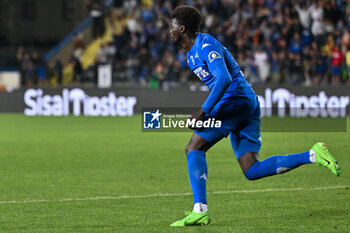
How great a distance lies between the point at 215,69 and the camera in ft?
22.8

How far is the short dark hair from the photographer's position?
7258 mm

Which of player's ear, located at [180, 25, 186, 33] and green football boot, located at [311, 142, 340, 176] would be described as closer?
green football boot, located at [311, 142, 340, 176]

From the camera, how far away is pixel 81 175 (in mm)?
11602

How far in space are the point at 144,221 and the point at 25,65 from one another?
25.8 metres

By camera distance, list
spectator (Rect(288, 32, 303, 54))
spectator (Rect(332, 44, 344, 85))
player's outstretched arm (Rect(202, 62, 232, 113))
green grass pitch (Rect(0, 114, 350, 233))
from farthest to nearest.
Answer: spectator (Rect(288, 32, 303, 54)) < spectator (Rect(332, 44, 344, 85)) < green grass pitch (Rect(0, 114, 350, 233)) < player's outstretched arm (Rect(202, 62, 232, 113))

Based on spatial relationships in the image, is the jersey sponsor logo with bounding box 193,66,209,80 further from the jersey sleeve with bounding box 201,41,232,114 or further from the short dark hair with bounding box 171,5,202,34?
the short dark hair with bounding box 171,5,202,34

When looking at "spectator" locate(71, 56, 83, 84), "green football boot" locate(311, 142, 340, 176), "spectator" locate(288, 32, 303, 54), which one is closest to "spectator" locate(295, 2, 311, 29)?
"spectator" locate(288, 32, 303, 54)

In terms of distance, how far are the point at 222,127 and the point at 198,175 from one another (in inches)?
19.8

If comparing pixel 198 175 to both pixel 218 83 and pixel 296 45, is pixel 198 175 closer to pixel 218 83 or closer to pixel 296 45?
pixel 218 83

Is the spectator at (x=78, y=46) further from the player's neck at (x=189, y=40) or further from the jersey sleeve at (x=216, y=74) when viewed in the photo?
the jersey sleeve at (x=216, y=74)

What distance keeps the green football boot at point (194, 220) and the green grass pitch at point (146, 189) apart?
0.31ft

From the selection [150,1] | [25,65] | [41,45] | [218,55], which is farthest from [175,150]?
[41,45]

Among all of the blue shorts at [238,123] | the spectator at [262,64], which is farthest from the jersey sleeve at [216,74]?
the spectator at [262,64]

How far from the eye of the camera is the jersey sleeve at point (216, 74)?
691 cm
